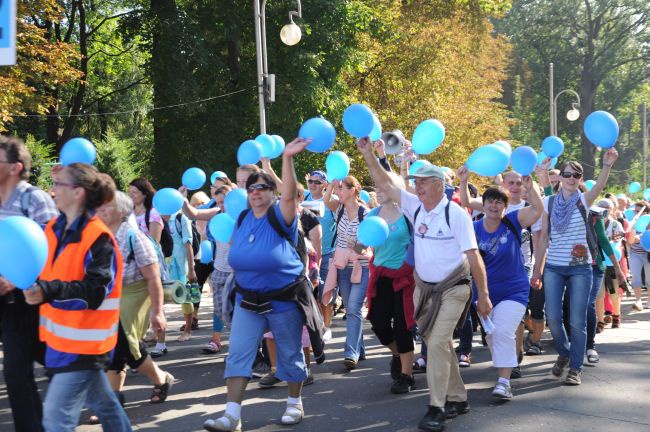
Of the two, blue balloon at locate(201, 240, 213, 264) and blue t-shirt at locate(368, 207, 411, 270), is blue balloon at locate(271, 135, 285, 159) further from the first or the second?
blue t-shirt at locate(368, 207, 411, 270)

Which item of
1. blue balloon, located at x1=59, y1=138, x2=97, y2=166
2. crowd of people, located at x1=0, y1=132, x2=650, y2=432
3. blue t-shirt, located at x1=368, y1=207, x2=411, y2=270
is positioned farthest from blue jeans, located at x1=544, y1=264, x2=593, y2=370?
blue balloon, located at x1=59, y1=138, x2=97, y2=166

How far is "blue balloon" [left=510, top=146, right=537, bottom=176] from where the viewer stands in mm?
7066

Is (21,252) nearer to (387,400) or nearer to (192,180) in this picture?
(387,400)

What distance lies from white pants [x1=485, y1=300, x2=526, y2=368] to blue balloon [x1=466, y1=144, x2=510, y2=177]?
1116mm

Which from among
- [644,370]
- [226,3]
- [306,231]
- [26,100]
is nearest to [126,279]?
[306,231]

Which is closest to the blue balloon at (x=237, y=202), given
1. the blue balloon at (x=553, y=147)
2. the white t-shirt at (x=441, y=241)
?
the white t-shirt at (x=441, y=241)

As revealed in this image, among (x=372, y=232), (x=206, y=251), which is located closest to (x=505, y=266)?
(x=372, y=232)

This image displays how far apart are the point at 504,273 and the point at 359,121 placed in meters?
1.73

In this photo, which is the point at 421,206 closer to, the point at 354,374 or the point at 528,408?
the point at 528,408

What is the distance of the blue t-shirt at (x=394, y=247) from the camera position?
6953 millimetres

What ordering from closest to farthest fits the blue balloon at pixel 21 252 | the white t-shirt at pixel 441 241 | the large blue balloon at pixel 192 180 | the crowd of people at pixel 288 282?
the blue balloon at pixel 21 252
the crowd of people at pixel 288 282
the white t-shirt at pixel 441 241
the large blue balloon at pixel 192 180

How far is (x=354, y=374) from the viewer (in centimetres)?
775

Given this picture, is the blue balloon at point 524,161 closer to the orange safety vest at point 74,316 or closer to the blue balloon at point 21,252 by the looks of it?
the orange safety vest at point 74,316

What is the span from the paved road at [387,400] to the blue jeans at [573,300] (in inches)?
13.1
